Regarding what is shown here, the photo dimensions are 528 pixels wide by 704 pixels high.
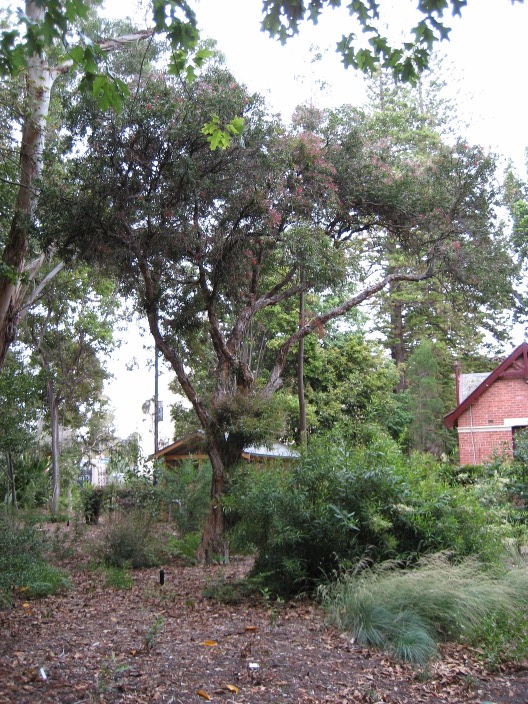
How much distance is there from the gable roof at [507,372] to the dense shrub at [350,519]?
46.4 feet

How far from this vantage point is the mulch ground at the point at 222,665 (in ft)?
14.8

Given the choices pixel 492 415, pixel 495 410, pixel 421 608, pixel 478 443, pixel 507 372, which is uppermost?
pixel 507 372

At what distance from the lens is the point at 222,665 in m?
5.14

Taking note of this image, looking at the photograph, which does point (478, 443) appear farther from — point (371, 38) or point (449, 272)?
point (371, 38)

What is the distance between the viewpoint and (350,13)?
18.3 feet

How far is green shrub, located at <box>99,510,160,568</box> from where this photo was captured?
11578mm

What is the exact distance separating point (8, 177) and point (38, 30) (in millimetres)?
7603

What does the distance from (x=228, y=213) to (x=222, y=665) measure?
839 centimetres

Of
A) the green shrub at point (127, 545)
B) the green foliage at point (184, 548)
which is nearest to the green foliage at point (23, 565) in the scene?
the green shrub at point (127, 545)

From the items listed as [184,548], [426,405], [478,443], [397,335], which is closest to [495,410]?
[478,443]

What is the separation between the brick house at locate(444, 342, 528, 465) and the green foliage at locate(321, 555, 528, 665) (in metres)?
15.8

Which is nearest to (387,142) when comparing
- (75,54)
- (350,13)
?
(350,13)

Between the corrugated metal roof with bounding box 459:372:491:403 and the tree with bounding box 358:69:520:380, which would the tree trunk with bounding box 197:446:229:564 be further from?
the corrugated metal roof with bounding box 459:372:491:403

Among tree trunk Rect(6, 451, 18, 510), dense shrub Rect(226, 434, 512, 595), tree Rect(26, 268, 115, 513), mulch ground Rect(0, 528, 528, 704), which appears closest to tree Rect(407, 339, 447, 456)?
tree Rect(26, 268, 115, 513)
